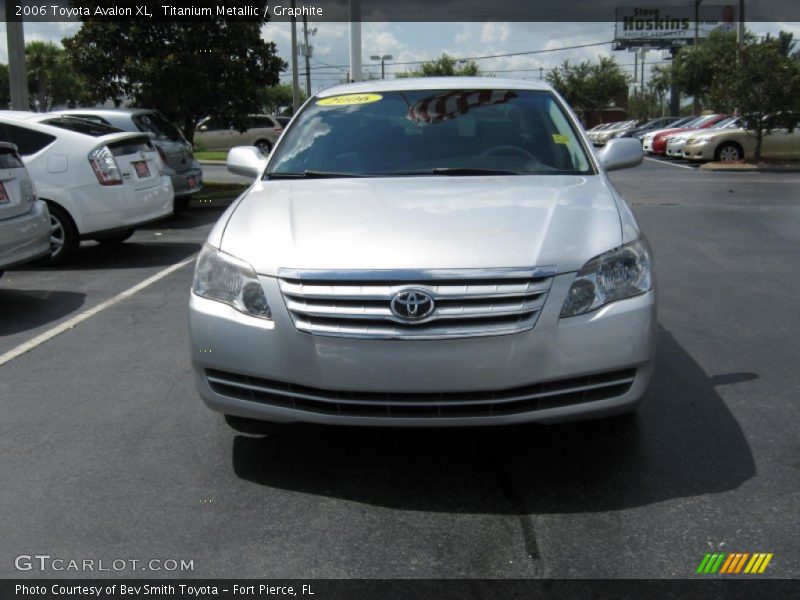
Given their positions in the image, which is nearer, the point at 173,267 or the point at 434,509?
the point at 434,509

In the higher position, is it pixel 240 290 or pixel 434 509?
pixel 240 290

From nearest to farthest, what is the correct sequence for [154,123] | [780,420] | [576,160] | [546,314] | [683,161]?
1. [546,314]
2. [780,420]
3. [576,160]
4. [154,123]
5. [683,161]

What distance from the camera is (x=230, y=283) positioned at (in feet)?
11.4

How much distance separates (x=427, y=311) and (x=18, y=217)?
4974 mm

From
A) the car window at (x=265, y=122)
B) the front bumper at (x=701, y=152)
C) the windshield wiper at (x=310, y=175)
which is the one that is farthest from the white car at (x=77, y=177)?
the car window at (x=265, y=122)

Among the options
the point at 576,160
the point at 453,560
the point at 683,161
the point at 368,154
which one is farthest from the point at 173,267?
the point at 683,161

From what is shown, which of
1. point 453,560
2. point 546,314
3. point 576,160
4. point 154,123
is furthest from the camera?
point 154,123

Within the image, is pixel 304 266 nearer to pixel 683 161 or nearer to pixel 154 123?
pixel 154 123

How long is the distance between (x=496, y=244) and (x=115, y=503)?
1735 millimetres

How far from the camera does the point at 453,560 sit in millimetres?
2906

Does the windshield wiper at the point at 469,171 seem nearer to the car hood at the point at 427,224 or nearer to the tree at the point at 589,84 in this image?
the car hood at the point at 427,224

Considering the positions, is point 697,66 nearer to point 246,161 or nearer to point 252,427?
point 246,161

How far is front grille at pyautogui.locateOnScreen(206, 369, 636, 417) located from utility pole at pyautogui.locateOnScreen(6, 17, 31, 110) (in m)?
12.5

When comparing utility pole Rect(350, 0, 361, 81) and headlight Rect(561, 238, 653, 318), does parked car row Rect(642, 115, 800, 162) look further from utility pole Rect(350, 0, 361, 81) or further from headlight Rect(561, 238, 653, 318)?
headlight Rect(561, 238, 653, 318)
